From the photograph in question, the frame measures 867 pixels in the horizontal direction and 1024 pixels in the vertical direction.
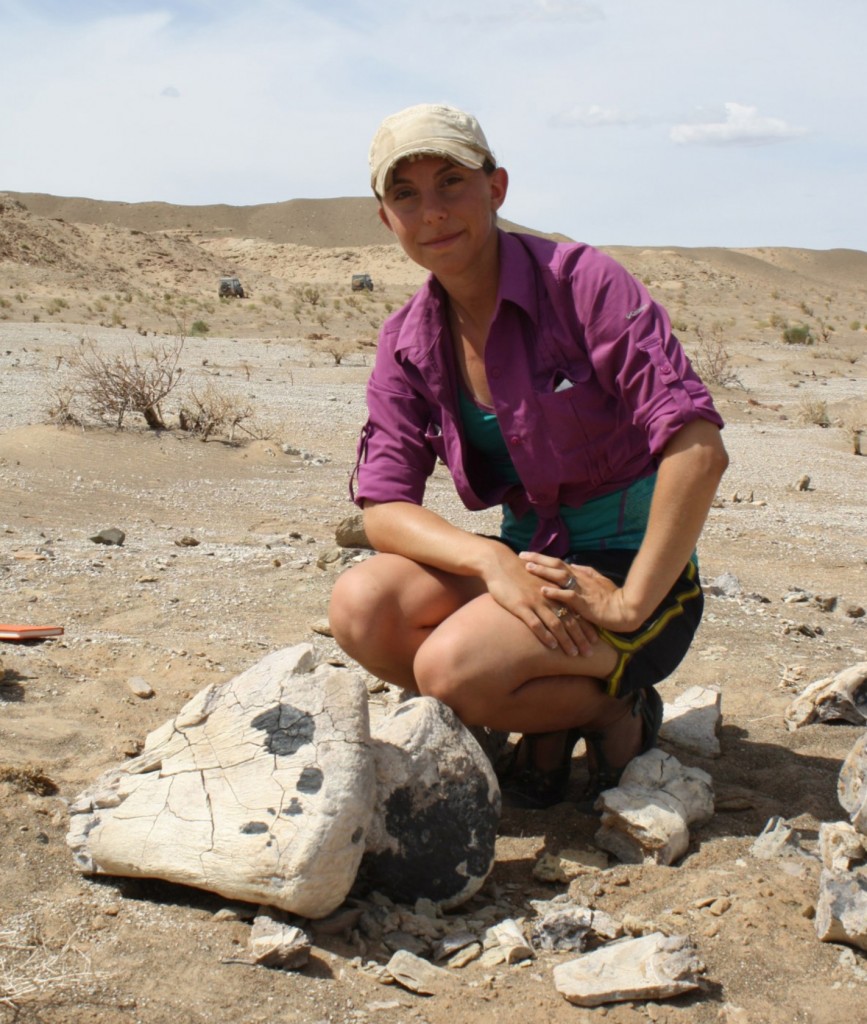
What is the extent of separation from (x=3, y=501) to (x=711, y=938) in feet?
16.0

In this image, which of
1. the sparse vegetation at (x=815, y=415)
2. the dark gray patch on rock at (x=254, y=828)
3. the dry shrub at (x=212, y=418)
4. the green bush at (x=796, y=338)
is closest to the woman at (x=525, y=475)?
the dark gray patch on rock at (x=254, y=828)

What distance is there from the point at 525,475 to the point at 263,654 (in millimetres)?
1516

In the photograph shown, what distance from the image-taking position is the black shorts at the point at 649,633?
2.71 meters

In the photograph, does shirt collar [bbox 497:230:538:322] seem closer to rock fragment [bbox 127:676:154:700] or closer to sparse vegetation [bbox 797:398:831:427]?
rock fragment [bbox 127:676:154:700]

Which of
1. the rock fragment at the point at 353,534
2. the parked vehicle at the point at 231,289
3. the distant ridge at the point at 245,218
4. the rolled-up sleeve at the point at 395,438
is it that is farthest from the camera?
the distant ridge at the point at 245,218

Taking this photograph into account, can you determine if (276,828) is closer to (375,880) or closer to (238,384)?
(375,880)

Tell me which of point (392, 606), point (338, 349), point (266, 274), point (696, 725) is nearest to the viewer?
point (392, 606)

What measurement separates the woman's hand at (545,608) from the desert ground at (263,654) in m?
0.50

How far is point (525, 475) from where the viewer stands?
2.77m

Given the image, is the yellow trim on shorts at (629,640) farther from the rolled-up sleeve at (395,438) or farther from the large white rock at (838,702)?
the large white rock at (838,702)

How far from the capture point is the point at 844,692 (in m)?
3.43

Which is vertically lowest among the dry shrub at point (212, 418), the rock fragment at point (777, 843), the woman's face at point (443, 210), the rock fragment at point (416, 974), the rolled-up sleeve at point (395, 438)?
the rock fragment at point (416, 974)

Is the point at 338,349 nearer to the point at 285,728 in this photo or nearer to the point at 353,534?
the point at 353,534

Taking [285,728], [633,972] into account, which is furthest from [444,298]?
[633,972]
